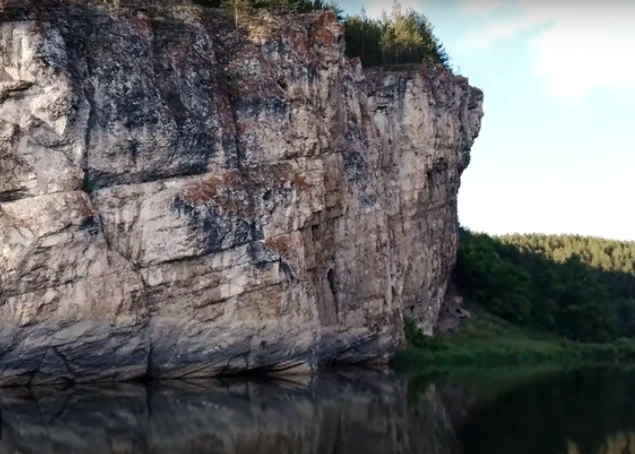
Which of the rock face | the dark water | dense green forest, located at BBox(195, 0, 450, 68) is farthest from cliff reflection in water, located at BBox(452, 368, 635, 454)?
dense green forest, located at BBox(195, 0, 450, 68)

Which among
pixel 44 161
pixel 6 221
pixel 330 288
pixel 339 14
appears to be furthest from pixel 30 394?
pixel 339 14

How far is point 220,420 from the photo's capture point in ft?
80.3

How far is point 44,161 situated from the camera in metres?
31.3

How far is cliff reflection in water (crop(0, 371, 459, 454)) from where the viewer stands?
20.9 meters

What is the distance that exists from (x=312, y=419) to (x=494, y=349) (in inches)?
1191

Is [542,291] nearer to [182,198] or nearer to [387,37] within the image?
[387,37]

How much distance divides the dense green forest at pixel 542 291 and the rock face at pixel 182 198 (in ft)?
73.3

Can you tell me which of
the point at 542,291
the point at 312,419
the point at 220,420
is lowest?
the point at 542,291

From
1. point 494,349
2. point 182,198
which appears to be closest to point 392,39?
point 494,349

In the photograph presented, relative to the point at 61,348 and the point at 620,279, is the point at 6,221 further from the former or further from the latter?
the point at 620,279

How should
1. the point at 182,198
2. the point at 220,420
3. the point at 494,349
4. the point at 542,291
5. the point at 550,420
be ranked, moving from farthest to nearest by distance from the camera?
the point at 542,291 < the point at 494,349 < the point at 182,198 < the point at 550,420 < the point at 220,420

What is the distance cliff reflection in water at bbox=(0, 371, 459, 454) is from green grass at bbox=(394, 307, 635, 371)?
47.1ft

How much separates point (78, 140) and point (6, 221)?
12.3ft

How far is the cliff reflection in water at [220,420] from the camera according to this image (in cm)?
2091
